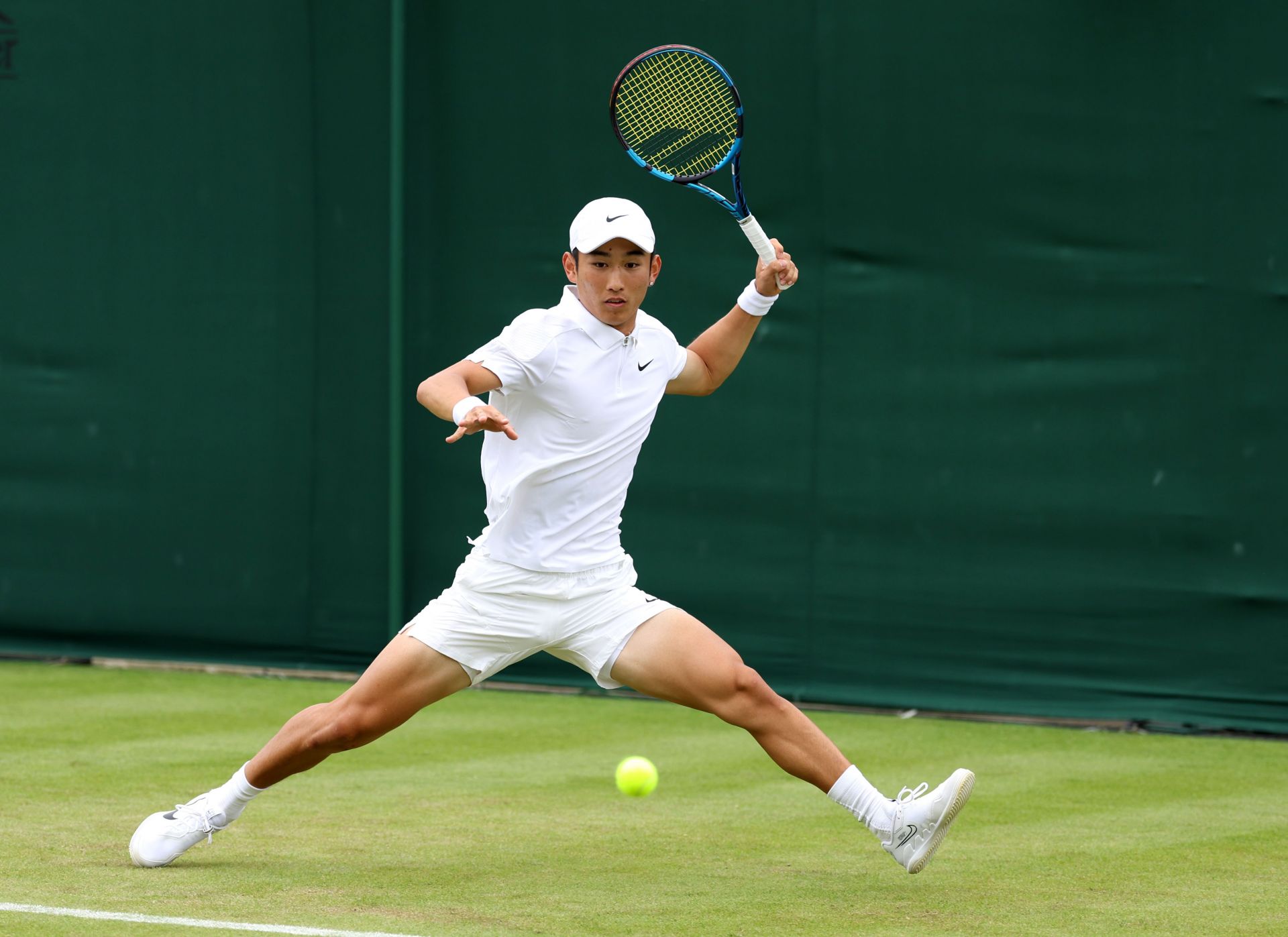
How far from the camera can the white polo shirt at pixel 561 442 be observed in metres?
4.62

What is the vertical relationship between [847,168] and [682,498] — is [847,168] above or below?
above

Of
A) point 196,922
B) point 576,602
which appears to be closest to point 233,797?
point 196,922

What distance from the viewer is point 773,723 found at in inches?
183

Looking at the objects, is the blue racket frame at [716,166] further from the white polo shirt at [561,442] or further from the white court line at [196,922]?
the white court line at [196,922]

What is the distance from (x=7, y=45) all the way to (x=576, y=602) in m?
6.20

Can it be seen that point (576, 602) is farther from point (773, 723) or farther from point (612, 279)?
point (612, 279)

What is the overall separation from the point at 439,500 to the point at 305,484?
719 mm

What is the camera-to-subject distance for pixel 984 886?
4809mm

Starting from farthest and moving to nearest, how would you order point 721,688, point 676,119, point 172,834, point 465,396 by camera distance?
point 676,119
point 172,834
point 721,688
point 465,396

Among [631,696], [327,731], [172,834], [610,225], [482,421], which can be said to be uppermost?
[610,225]

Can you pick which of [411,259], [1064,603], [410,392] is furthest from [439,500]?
[1064,603]

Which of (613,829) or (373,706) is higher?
(373,706)

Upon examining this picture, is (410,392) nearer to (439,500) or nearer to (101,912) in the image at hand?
(439,500)

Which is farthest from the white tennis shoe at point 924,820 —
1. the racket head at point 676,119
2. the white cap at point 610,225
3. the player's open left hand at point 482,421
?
the racket head at point 676,119
